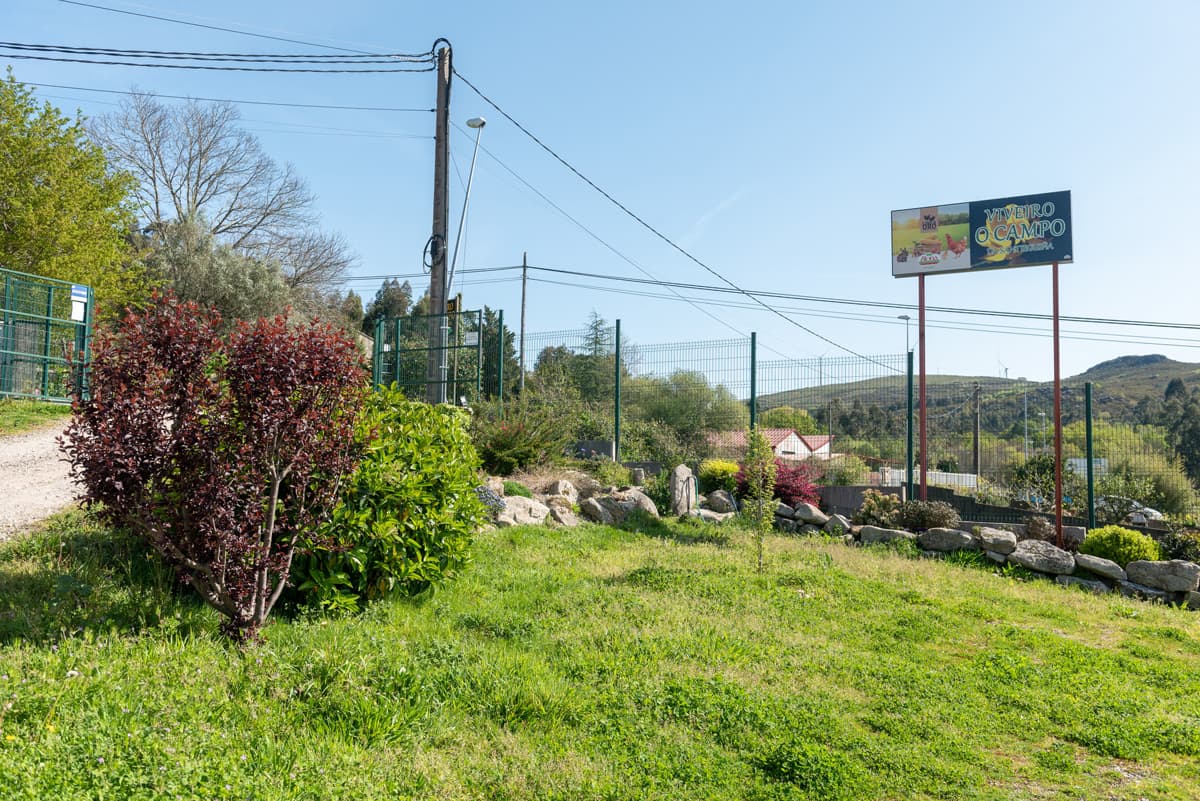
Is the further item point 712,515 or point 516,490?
point 712,515

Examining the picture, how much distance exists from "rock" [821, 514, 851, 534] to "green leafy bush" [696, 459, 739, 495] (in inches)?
67.3

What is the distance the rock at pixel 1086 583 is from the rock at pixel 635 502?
17.0 feet

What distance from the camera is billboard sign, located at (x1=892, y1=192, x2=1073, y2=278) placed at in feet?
42.3

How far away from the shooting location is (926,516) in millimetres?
11438

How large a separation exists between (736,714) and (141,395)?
13.2 ft

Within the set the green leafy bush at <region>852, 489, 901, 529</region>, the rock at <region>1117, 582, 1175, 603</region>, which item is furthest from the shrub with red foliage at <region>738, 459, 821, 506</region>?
the rock at <region>1117, 582, 1175, 603</region>

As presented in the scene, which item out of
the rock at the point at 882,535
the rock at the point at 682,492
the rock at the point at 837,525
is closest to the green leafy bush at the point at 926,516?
the rock at the point at 882,535

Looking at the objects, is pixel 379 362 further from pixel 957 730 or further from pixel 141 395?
pixel 957 730

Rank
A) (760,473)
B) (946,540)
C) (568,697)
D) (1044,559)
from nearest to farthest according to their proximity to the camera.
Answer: (568,697) < (760,473) < (1044,559) < (946,540)

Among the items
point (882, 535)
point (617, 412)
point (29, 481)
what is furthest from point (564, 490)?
point (29, 481)

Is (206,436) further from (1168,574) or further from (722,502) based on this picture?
(1168,574)

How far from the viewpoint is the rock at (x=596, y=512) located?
11.3 meters

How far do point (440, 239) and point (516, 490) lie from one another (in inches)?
209

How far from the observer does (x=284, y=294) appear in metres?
31.8
